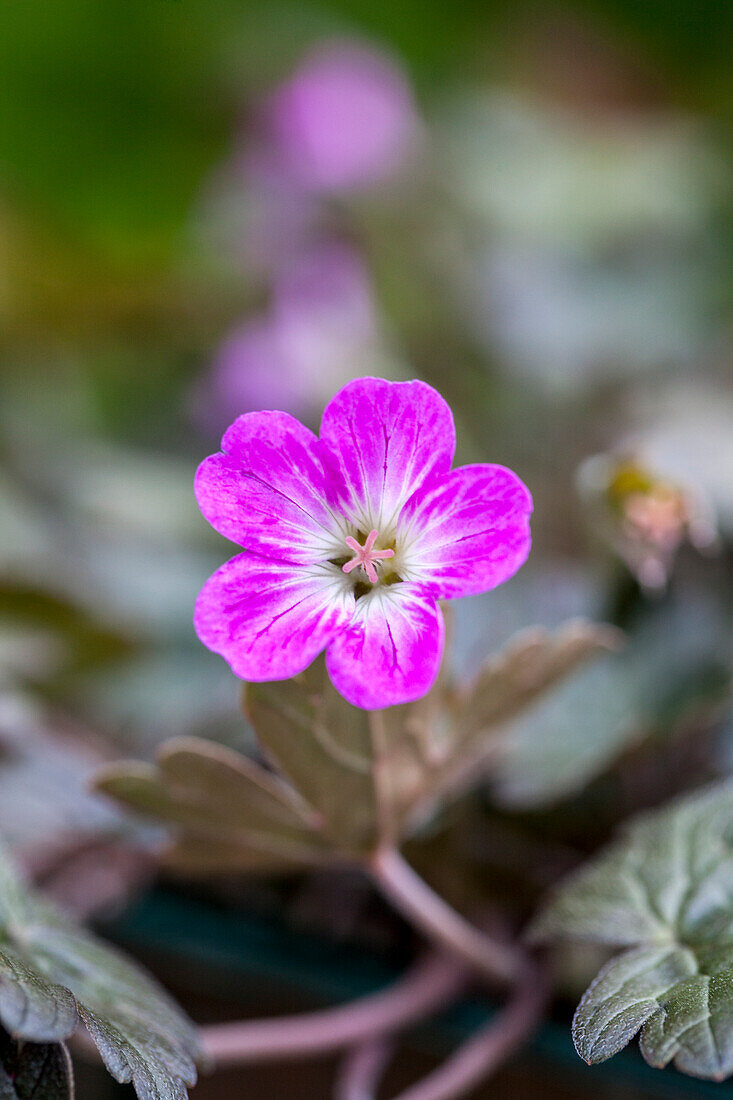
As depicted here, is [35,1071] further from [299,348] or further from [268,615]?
[299,348]

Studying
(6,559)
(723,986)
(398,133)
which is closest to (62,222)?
(398,133)

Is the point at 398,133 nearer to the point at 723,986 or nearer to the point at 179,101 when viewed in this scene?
the point at 179,101

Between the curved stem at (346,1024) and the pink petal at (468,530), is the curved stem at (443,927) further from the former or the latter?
the pink petal at (468,530)

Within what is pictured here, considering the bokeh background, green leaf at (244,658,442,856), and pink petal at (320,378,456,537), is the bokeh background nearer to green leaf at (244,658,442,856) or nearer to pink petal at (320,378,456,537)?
green leaf at (244,658,442,856)

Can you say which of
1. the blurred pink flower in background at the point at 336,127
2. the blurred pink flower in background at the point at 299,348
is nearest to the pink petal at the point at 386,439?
the blurred pink flower in background at the point at 299,348

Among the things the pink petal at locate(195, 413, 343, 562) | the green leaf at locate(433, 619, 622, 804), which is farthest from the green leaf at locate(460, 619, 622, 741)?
the pink petal at locate(195, 413, 343, 562)
